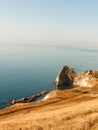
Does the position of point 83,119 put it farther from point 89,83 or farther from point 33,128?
→ point 89,83

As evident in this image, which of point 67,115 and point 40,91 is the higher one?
point 67,115

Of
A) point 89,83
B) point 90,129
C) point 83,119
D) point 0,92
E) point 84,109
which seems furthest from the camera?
point 89,83

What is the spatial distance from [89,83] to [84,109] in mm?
146361

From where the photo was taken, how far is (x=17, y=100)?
6112 inches

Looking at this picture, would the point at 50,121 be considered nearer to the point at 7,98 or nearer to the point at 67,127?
the point at 67,127

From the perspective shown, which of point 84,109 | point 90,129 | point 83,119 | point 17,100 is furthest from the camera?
point 17,100

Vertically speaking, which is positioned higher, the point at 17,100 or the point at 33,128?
the point at 33,128

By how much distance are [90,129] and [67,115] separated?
6553 millimetres

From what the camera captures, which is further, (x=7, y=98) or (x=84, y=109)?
(x=7, y=98)

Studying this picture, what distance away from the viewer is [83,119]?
41.2 meters

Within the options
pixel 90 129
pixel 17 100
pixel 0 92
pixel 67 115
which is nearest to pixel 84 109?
pixel 67 115

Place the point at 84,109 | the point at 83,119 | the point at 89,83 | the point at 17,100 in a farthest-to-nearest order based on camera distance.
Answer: the point at 89,83, the point at 17,100, the point at 84,109, the point at 83,119

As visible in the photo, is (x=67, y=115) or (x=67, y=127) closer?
(x=67, y=127)

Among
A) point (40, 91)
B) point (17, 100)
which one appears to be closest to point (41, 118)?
point (17, 100)
